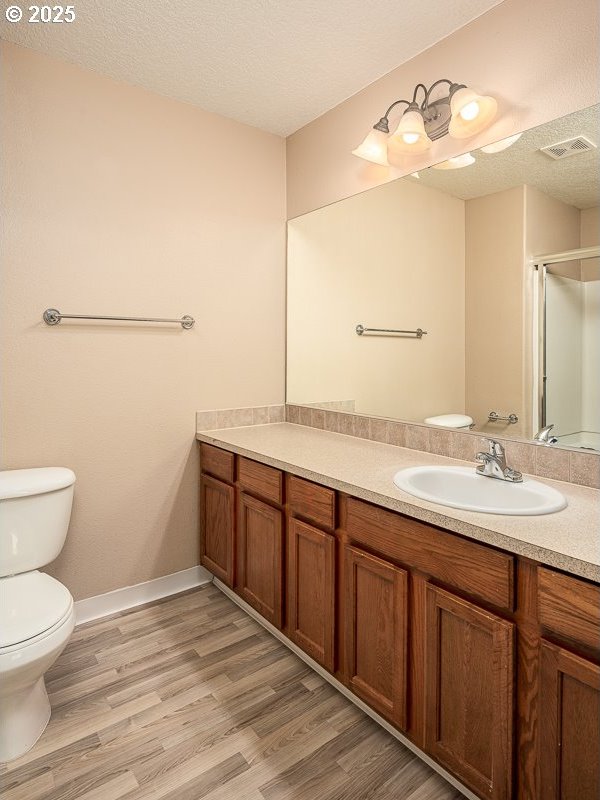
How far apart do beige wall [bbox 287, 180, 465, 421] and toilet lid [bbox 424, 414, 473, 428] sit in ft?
0.12

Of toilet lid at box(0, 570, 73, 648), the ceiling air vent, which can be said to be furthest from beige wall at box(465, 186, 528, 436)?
toilet lid at box(0, 570, 73, 648)

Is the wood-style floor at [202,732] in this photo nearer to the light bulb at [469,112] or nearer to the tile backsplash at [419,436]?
the tile backsplash at [419,436]

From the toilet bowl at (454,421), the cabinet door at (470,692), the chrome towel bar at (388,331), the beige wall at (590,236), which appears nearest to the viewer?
the cabinet door at (470,692)

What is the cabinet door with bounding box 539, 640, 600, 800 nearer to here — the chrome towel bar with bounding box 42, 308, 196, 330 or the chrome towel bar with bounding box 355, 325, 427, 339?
the chrome towel bar with bounding box 355, 325, 427, 339

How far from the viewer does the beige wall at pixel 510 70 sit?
1.43 m

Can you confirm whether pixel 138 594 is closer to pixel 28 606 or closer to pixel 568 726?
pixel 28 606

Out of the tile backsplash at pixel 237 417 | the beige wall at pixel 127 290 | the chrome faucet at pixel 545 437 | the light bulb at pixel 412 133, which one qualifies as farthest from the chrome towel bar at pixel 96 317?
the chrome faucet at pixel 545 437

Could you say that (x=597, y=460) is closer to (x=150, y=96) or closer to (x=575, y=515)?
(x=575, y=515)

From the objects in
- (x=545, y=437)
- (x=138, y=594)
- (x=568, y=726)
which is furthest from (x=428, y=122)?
(x=138, y=594)

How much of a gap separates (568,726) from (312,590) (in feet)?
2.92

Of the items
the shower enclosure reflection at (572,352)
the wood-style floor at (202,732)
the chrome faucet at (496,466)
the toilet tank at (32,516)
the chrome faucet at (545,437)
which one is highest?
the shower enclosure reflection at (572,352)

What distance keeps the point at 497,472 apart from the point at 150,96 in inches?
89.0

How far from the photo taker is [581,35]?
4.67 ft

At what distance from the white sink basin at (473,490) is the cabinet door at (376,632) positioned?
0.92 ft
